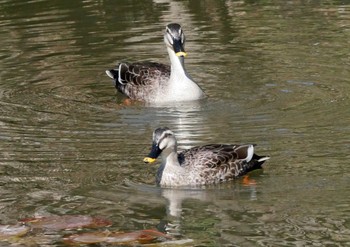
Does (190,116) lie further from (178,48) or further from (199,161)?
(199,161)

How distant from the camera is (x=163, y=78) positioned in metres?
17.6

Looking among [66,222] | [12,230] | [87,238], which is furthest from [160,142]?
[12,230]

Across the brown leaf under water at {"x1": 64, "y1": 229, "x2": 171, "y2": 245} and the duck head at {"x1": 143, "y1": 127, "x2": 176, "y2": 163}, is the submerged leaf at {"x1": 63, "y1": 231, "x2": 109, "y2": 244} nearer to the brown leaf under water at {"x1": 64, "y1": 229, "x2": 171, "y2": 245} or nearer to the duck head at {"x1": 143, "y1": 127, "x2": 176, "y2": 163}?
the brown leaf under water at {"x1": 64, "y1": 229, "x2": 171, "y2": 245}

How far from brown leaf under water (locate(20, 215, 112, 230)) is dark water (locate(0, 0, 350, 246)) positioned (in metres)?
0.23

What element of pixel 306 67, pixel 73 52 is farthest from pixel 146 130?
pixel 73 52

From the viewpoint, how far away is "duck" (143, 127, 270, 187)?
494 inches

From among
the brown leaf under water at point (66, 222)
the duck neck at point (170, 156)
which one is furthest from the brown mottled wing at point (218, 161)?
the brown leaf under water at point (66, 222)

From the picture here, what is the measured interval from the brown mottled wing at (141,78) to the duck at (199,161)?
4.20 meters

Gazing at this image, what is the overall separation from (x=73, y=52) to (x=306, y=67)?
437cm

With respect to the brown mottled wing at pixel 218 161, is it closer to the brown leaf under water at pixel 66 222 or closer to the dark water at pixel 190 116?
the dark water at pixel 190 116

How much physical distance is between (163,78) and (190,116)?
1.87 meters

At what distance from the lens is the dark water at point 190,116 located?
1177 cm

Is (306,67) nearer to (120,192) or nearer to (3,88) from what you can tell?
(3,88)

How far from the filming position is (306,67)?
1844cm
